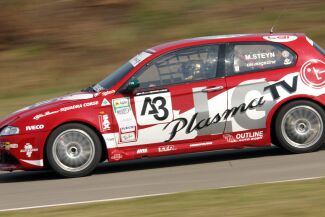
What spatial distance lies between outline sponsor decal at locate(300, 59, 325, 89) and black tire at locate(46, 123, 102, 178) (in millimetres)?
2801

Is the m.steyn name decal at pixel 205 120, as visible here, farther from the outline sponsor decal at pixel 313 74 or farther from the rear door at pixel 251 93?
the outline sponsor decal at pixel 313 74

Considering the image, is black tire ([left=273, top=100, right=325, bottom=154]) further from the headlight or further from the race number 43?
the headlight

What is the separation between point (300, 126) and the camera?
1016 cm

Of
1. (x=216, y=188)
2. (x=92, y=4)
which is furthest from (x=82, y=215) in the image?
(x=92, y=4)

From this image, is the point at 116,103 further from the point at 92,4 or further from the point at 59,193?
the point at 92,4

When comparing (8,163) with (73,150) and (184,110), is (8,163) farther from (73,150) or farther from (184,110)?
(184,110)

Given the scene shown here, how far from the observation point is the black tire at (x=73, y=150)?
9.80 m

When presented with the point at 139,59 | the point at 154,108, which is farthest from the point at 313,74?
the point at 139,59

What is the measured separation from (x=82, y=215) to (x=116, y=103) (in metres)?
2.96

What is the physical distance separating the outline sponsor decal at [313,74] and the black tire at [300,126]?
25cm

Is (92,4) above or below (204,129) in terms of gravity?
above

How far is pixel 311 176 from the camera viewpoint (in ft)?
28.9

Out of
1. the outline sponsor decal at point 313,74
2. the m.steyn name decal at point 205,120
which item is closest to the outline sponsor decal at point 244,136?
the m.steyn name decal at point 205,120

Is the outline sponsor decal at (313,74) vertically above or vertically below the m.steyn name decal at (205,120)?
above
